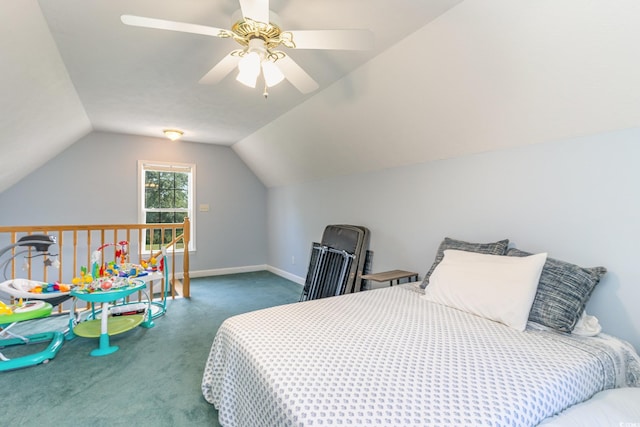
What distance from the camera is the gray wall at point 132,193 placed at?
4312mm

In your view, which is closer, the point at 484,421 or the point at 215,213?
the point at 484,421

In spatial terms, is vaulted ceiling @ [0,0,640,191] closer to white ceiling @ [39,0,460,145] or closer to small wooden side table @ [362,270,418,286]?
white ceiling @ [39,0,460,145]

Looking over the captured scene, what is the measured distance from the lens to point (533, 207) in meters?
2.19

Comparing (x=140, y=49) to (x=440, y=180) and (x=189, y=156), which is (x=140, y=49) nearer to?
(x=440, y=180)

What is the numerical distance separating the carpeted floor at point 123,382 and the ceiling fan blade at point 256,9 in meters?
2.18

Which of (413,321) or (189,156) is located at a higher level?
(189,156)

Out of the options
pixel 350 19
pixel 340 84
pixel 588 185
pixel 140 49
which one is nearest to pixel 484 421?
pixel 588 185

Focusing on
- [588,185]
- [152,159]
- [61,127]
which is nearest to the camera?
[588,185]

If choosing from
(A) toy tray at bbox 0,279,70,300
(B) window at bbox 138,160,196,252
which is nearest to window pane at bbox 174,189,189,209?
(B) window at bbox 138,160,196,252

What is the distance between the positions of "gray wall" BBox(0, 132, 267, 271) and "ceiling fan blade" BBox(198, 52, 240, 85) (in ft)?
11.9

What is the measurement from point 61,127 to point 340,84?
3302 mm

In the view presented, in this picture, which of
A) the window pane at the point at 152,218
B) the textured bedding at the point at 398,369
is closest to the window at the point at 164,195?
the window pane at the point at 152,218

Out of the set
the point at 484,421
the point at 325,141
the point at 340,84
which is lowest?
the point at 484,421

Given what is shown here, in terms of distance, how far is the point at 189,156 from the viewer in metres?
5.33
